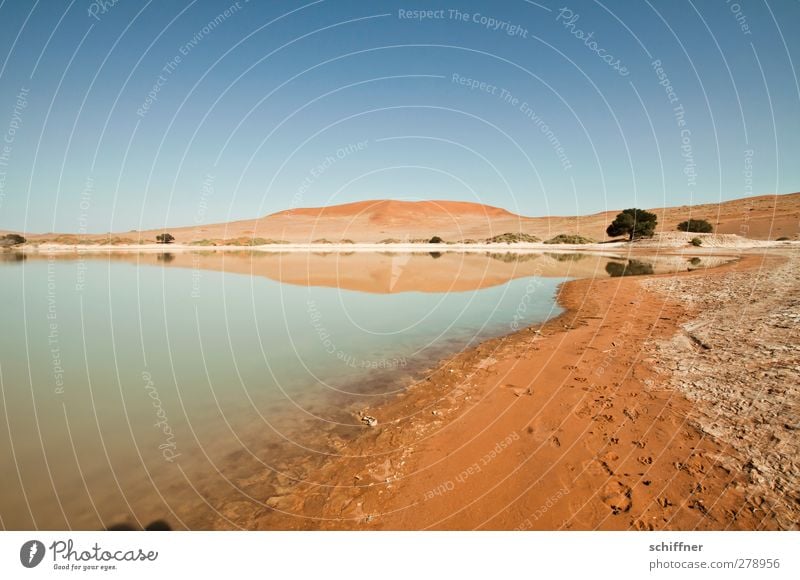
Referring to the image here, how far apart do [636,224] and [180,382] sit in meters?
72.2

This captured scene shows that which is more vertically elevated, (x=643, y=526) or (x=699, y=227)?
(x=699, y=227)

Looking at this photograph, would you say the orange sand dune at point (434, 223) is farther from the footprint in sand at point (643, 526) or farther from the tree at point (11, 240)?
the footprint in sand at point (643, 526)

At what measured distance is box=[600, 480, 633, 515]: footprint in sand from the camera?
4.34m

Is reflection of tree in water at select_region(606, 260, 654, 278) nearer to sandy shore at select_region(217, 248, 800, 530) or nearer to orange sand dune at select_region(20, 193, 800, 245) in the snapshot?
sandy shore at select_region(217, 248, 800, 530)

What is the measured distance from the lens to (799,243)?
160ft

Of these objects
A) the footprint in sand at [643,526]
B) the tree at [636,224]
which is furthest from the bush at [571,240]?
the footprint in sand at [643,526]

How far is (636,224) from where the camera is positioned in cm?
6238

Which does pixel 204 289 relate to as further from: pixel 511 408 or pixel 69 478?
pixel 511 408

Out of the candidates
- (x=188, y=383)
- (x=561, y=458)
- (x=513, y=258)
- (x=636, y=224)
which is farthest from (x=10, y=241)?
(x=636, y=224)

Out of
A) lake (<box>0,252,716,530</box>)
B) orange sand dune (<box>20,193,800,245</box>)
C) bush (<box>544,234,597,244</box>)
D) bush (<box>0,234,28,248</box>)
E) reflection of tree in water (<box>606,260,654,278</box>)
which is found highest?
orange sand dune (<box>20,193,800,245</box>)
